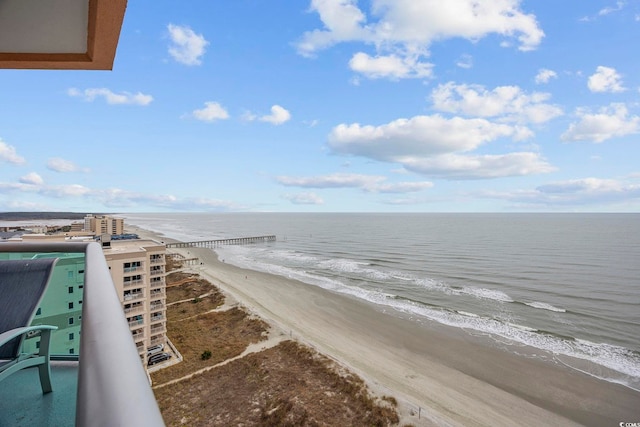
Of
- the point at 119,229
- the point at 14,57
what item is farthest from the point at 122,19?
the point at 119,229

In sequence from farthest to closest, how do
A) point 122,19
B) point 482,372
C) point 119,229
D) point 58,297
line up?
point 119,229, point 482,372, point 58,297, point 122,19

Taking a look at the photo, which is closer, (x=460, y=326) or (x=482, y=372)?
(x=482, y=372)

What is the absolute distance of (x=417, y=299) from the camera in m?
29.7

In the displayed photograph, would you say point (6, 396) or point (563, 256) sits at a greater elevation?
point (6, 396)

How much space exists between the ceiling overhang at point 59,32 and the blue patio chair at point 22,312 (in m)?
1.97

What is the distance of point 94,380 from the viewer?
2.23ft

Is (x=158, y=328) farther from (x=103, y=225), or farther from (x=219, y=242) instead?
(x=219, y=242)

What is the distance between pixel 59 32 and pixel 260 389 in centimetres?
1643

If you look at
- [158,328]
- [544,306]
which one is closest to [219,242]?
[158,328]

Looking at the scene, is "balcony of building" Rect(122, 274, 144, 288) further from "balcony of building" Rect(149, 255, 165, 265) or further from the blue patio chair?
the blue patio chair

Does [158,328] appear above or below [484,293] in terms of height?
above

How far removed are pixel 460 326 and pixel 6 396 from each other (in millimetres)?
26349

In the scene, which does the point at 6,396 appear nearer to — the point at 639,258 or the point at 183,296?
the point at 183,296

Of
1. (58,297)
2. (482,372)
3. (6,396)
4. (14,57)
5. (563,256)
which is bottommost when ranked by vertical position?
(482,372)
